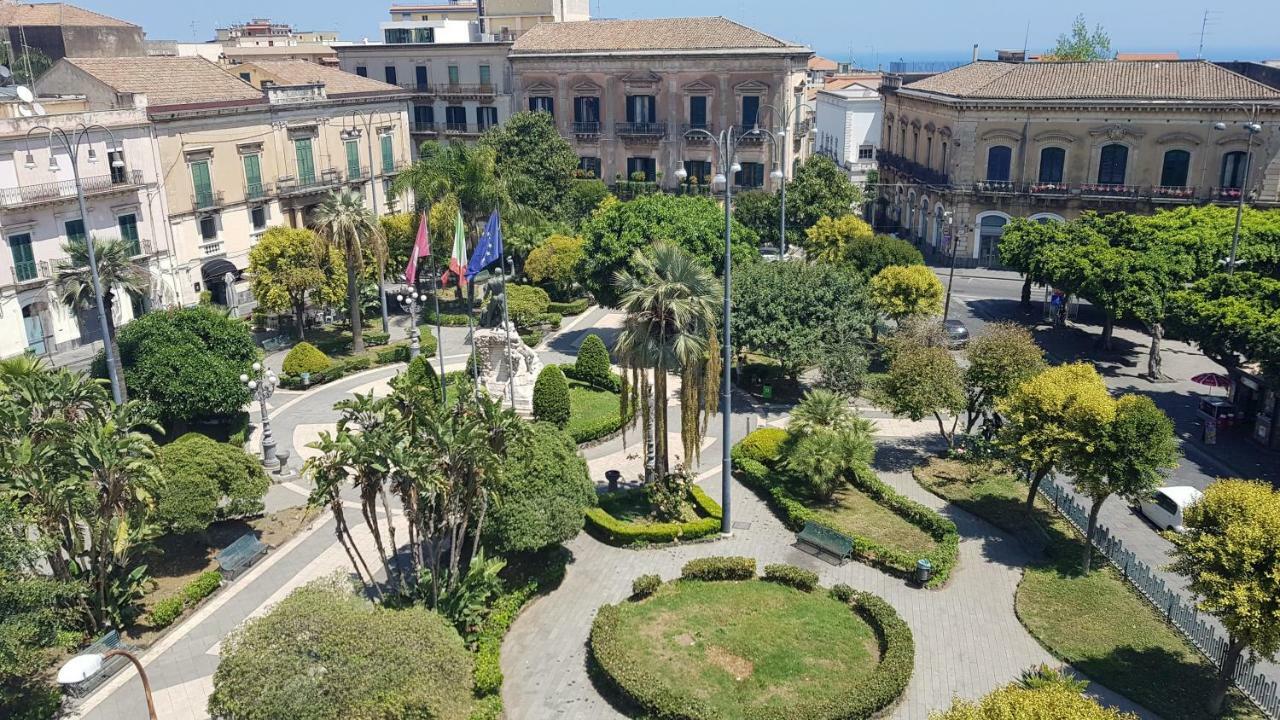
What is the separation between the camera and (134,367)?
33.3 meters

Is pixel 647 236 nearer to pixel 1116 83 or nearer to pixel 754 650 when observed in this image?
pixel 754 650

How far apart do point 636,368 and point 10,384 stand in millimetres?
16508

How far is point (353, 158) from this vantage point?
61250mm

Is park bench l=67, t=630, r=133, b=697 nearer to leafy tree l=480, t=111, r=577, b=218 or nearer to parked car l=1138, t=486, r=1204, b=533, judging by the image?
parked car l=1138, t=486, r=1204, b=533

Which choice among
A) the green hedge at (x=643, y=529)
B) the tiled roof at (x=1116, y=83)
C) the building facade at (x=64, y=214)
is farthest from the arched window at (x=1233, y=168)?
the building facade at (x=64, y=214)

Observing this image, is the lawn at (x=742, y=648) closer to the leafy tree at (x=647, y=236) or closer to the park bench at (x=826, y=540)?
the park bench at (x=826, y=540)

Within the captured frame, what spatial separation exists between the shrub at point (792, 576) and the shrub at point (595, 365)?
15862mm

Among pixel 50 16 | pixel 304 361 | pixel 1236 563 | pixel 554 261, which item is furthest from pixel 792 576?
pixel 50 16

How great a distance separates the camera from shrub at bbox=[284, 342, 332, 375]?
41.2 metres

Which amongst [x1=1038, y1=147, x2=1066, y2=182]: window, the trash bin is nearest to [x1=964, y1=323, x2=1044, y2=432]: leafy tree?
the trash bin

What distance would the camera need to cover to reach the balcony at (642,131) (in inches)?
2608

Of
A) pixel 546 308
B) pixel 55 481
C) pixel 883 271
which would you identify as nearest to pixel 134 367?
pixel 55 481

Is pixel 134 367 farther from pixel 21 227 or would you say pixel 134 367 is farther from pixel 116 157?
pixel 116 157

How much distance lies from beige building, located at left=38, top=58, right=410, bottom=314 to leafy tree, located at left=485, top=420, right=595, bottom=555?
2912cm
